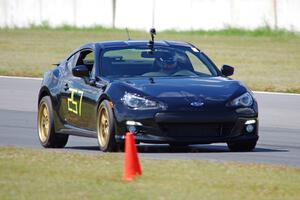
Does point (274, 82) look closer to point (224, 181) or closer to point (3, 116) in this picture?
point (3, 116)

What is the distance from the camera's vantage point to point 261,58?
3269 centimetres

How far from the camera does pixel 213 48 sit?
35.5 metres

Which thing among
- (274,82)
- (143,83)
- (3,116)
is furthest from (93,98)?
(274,82)

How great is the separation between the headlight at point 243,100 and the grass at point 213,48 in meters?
11.3

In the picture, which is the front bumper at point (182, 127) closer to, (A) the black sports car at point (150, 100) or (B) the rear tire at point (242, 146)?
(A) the black sports car at point (150, 100)

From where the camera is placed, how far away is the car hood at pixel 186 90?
13.8m

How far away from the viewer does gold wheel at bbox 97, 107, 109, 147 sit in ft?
46.2

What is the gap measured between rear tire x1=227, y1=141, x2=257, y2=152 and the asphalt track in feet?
0.30

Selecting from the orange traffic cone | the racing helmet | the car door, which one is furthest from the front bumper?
the orange traffic cone

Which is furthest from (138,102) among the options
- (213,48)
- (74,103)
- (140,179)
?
(213,48)

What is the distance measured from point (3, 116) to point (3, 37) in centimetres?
2035

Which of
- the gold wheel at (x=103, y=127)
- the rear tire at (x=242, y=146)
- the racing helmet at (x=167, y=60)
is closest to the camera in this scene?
the gold wheel at (x=103, y=127)

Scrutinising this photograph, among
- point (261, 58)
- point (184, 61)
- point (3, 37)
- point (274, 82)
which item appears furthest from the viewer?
point (3, 37)

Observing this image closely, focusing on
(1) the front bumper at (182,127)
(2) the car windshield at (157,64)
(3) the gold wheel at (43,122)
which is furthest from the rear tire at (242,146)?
(3) the gold wheel at (43,122)
